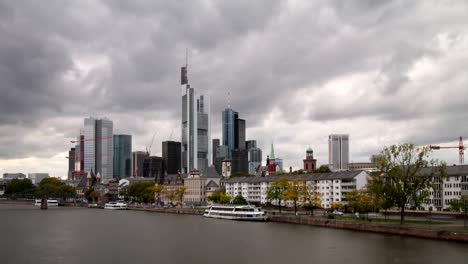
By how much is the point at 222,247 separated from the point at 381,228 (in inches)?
1211

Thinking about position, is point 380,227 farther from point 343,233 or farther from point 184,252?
point 184,252

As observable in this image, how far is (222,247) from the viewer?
70.8 metres

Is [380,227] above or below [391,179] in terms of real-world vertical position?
below

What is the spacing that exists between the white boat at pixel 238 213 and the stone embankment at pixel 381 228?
236 inches

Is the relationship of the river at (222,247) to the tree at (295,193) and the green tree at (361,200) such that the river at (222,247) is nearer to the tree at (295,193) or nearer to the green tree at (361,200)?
Answer: the green tree at (361,200)

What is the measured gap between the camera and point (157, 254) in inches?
2534

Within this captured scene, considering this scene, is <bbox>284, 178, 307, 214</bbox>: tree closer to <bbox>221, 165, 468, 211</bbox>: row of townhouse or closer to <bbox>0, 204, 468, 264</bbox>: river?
<bbox>221, 165, 468, 211</bbox>: row of townhouse

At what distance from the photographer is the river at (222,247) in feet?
197

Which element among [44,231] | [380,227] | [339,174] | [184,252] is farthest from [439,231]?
[339,174]

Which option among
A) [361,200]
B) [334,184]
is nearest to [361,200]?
[361,200]

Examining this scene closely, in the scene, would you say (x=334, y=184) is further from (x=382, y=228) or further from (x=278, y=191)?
(x=382, y=228)

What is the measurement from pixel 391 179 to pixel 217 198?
104 m

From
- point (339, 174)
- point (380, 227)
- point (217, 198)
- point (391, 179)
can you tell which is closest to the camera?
point (380, 227)

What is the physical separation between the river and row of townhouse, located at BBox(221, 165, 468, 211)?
34.4m
